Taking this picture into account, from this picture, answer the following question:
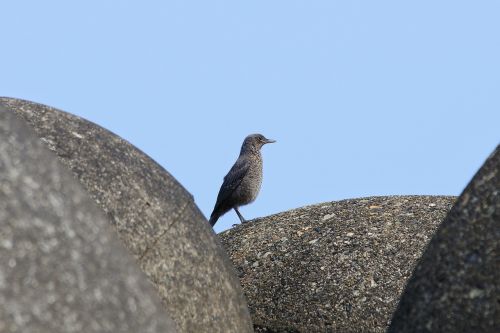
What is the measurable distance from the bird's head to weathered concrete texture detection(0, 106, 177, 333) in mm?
12228

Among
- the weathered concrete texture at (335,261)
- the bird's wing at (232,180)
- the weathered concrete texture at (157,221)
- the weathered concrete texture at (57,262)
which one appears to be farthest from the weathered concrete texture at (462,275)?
the bird's wing at (232,180)

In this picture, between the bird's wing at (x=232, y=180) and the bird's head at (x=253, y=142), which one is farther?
the bird's head at (x=253, y=142)

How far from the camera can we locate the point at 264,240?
12.5 metres

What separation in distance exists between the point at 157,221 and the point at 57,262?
3.38 meters

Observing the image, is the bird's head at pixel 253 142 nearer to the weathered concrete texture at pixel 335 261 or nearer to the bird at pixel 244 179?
the bird at pixel 244 179

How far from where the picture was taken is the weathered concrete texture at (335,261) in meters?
11.4

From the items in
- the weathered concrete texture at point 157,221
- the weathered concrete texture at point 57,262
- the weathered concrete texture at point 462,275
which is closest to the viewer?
the weathered concrete texture at point 57,262

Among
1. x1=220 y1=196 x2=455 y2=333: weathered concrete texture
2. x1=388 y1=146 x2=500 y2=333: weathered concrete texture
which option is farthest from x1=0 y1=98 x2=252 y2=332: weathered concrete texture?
x1=220 y1=196 x2=455 y2=333: weathered concrete texture

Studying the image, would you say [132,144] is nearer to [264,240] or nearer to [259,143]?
[264,240]

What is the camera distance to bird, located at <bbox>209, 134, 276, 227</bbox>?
17516mm

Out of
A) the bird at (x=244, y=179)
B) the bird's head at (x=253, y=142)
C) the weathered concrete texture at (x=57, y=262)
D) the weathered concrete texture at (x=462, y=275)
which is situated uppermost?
the weathered concrete texture at (x=57, y=262)

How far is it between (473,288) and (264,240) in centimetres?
616

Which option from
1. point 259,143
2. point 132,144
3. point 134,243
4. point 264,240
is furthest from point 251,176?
point 134,243

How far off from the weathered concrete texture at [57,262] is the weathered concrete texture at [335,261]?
609cm
